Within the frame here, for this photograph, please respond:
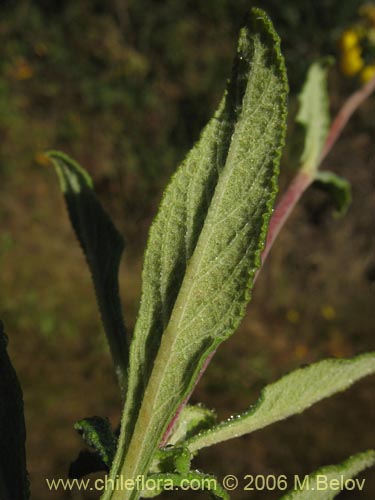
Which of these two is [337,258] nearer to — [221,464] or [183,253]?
[221,464]

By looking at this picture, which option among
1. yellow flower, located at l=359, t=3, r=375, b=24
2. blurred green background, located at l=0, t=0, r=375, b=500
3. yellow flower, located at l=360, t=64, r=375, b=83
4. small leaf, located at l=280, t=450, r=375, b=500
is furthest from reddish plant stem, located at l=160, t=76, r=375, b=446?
blurred green background, located at l=0, t=0, r=375, b=500

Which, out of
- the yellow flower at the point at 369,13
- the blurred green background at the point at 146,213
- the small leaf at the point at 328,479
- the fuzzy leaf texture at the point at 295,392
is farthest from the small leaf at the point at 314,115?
the blurred green background at the point at 146,213

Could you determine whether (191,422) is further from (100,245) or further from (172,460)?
(100,245)

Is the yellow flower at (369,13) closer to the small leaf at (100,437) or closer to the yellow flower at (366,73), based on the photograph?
the yellow flower at (366,73)

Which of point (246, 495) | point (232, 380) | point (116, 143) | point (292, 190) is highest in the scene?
point (116, 143)

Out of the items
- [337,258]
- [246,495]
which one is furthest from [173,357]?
[337,258]

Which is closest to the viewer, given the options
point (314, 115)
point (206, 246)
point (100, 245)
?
point (206, 246)

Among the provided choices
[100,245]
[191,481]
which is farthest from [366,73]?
[191,481]
